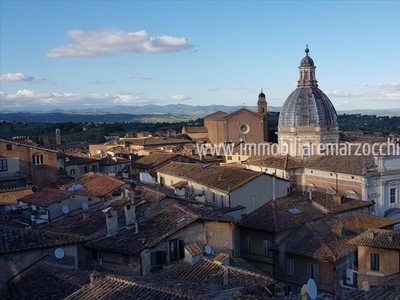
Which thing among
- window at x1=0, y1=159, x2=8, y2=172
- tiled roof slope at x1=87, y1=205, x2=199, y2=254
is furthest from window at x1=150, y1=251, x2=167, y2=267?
window at x1=0, y1=159, x2=8, y2=172

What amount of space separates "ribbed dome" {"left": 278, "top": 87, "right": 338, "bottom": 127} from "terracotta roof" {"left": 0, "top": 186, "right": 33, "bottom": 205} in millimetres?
26899

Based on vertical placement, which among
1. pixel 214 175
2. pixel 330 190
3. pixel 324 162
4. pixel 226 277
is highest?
pixel 214 175

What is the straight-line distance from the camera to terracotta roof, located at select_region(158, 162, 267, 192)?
100 feet

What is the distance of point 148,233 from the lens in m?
19.0

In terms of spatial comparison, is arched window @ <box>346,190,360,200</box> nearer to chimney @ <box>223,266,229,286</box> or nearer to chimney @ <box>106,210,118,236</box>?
chimney @ <box>106,210,118,236</box>

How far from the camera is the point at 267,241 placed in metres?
26.5

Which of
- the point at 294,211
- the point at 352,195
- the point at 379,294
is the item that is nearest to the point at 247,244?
the point at 294,211

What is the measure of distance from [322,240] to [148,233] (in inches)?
364

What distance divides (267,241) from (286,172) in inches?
677

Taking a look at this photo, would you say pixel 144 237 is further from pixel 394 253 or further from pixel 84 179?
pixel 84 179

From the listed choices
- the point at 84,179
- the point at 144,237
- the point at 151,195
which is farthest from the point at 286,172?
the point at 144,237

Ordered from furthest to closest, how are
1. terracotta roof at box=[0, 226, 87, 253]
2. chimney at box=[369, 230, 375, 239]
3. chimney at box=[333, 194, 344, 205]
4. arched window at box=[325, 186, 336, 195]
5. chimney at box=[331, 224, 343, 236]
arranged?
arched window at box=[325, 186, 336, 195] → chimney at box=[333, 194, 344, 205] → chimney at box=[331, 224, 343, 236] → chimney at box=[369, 230, 375, 239] → terracotta roof at box=[0, 226, 87, 253]

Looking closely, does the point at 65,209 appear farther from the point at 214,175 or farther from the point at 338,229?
the point at 338,229

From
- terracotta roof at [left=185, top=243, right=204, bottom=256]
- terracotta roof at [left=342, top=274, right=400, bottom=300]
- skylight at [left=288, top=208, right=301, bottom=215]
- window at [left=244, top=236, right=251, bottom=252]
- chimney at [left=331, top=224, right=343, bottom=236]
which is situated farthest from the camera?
skylight at [left=288, top=208, right=301, bottom=215]
